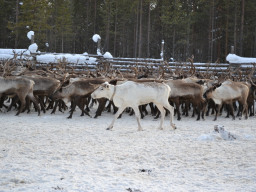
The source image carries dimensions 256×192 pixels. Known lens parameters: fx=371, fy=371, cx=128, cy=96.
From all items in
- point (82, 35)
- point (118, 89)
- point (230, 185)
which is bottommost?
point (230, 185)

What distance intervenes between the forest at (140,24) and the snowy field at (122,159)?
2025cm

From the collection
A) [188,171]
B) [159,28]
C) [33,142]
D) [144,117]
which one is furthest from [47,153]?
[159,28]

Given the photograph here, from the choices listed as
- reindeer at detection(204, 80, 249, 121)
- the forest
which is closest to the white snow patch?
the forest

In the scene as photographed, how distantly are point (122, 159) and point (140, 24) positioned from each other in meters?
23.3

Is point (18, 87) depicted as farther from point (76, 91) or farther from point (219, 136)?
point (219, 136)

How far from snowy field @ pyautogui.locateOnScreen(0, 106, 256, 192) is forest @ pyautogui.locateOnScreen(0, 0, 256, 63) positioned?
20.2 metres

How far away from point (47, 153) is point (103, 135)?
5.94 ft

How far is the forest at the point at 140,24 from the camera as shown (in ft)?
93.8

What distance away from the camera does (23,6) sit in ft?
95.7

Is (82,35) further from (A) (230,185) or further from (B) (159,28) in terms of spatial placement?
(A) (230,185)

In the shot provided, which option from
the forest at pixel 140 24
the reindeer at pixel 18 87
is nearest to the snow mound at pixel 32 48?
the reindeer at pixel 18 87

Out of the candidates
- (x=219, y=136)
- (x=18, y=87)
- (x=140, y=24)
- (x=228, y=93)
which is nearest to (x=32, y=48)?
(x=18, y=87)

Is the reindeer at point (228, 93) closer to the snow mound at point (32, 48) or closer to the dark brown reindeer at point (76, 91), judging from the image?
the dark brown reindeer at point (76, 91)

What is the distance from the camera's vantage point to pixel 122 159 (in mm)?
5324
